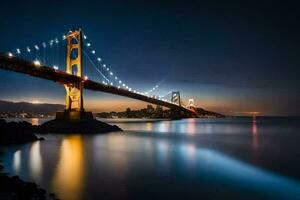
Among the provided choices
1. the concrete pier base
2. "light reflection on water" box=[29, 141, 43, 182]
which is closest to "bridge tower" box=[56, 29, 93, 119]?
the concrete pier base

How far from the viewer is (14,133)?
2064 cm

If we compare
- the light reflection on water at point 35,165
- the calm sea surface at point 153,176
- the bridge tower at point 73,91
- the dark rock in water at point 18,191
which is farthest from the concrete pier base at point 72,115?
the dark rock in water at point 18,191

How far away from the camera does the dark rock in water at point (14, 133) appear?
64.2 ft

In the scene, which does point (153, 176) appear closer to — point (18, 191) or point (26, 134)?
point (18, 191)

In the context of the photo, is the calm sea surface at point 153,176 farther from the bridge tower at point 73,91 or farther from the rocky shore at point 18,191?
the bridge tower at point 73,91

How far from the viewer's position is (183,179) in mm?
10109

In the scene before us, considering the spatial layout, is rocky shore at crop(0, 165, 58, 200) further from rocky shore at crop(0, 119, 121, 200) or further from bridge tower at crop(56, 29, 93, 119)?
bridge tower at crop(56, 29, 93, 119)

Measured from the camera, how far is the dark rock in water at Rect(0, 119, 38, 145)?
64.2 ft

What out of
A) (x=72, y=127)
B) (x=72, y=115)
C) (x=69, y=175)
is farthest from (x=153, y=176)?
(x=72, y=115)

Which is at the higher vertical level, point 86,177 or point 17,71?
point 17,71

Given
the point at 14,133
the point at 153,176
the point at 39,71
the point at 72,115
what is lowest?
the point at 153,176

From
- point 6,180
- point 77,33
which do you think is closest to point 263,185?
point 6,180

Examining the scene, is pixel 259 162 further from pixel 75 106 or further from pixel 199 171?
pixel 75 106

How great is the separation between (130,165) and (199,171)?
2.98 m
